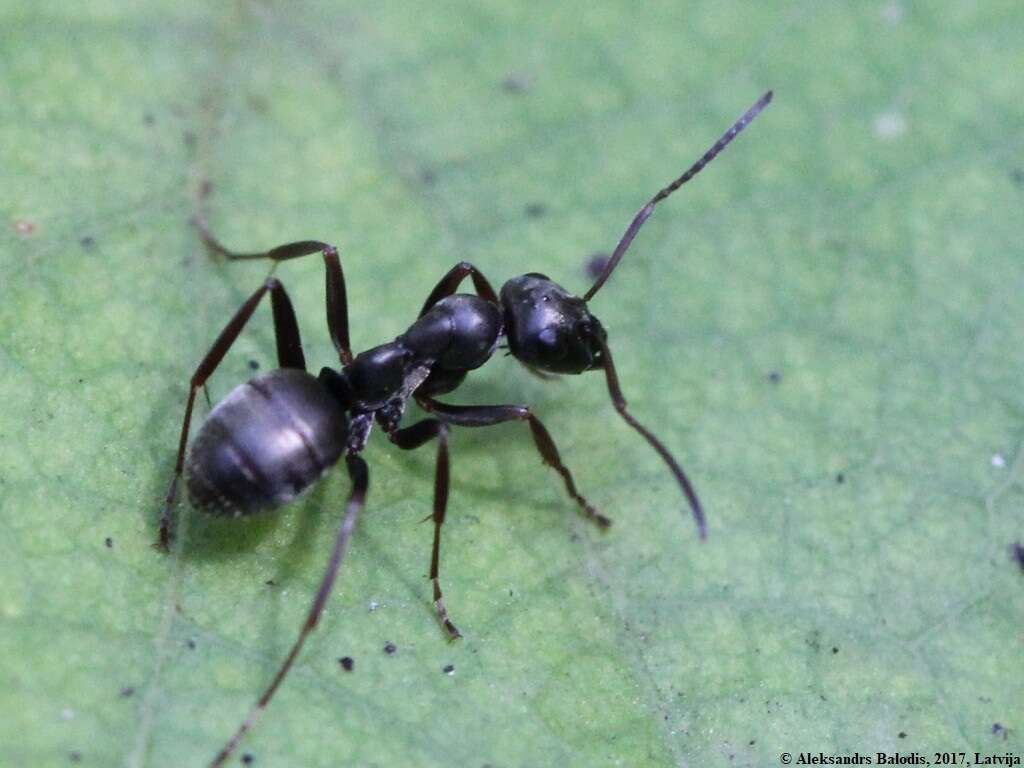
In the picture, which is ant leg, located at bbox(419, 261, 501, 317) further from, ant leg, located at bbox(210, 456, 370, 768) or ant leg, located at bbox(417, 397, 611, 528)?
ant leg, located at bbox(210, 456, 370, 768)

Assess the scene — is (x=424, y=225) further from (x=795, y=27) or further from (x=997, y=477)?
(x=997, y=477)

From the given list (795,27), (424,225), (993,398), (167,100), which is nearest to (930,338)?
(993,398)

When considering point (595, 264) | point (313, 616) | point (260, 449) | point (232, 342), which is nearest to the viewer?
point (313, 616)

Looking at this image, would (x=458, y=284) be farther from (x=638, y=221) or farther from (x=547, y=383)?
(x=638, y=221)

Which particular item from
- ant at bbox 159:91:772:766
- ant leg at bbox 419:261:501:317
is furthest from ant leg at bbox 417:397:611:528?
ant leg at bbox 419:261:501:317

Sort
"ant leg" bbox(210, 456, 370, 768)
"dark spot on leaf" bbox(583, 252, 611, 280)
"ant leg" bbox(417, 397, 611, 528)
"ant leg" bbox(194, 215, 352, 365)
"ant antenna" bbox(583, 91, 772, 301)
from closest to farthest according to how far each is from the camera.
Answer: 1. "ant leg" bbox(210, 456, 370, 768)
2. "ant leg" bbox(417, 397, 611, 528)
3. "ant leg" bbox(194, 215, 352, 365)
4. "ant antenna" bbox(583, 91, 772, 301)
5. "dark spot on leaf" bbox(583, 252, 611, 280)

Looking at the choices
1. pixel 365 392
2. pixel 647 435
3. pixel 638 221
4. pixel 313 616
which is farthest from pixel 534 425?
pixel 313 616

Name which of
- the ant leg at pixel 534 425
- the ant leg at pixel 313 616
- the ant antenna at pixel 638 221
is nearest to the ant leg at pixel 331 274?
the ant leg at pixel 534 425
